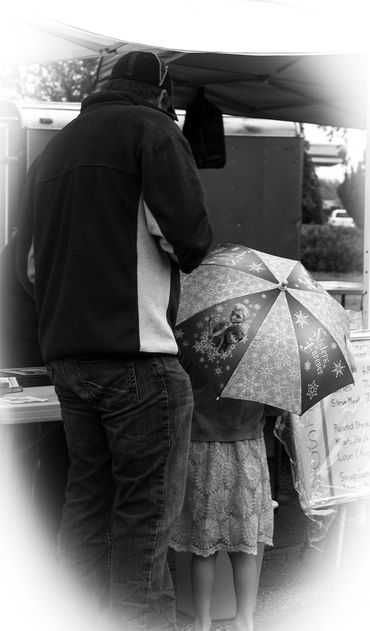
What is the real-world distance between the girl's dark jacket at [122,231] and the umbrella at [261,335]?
15.9 inches

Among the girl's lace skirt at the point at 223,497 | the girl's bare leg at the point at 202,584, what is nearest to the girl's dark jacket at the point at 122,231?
the girl's lace skirt at the point at 223,497

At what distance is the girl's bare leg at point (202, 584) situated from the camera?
3.06 meters

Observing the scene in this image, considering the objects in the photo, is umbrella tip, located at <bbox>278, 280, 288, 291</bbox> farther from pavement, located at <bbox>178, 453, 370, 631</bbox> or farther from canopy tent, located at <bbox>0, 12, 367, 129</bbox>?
pavement, located at <bbox>178, 453, 370, 631</bbox>

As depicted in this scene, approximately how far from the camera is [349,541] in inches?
162

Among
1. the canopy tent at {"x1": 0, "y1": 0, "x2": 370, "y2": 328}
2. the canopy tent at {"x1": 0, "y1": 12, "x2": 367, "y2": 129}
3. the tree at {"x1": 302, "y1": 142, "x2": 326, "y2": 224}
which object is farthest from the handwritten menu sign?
the tree at {"x1": 302, "y1": 142, "x2": 326, "y2": 224}

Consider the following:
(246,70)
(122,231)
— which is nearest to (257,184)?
(246,70)

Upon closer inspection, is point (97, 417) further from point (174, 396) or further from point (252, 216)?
point (252, 216)

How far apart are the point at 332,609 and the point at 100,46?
8.16 ft

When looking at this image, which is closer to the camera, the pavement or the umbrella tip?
the umbrella tip

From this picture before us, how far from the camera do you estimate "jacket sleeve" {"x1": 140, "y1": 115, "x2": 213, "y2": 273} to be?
2424 mm

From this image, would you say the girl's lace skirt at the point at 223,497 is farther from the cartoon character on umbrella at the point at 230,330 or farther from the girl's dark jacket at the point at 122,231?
the girl's dark jacket at the point at 122,231

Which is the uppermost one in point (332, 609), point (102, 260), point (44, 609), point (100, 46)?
point (100, 46)

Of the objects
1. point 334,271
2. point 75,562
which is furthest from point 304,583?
point 334,271

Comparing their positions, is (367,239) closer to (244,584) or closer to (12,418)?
(244,584)
